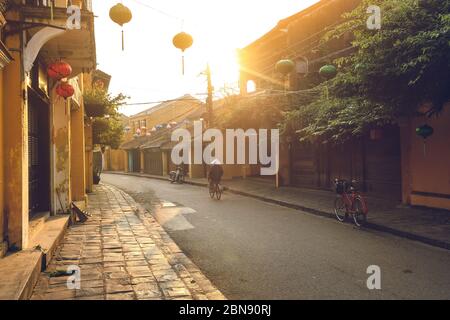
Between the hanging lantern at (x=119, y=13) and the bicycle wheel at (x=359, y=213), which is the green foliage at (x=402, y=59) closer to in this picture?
the bicycle wheel at (x=359, y=213)

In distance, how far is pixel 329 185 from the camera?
57.2ft

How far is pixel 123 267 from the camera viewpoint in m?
6.13

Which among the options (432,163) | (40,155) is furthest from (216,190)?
(40,155)

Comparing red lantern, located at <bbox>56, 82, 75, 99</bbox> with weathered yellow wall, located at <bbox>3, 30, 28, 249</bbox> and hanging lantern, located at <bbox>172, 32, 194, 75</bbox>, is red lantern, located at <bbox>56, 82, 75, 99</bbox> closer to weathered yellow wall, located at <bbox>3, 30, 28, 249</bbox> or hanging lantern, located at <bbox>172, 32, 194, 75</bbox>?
hanging lantern, located at <bbox>172, 32, 194, 75</bbox>

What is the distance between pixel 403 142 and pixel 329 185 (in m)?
5.05

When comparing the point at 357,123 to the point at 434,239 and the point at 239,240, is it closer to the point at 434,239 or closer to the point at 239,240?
the point at 434,239

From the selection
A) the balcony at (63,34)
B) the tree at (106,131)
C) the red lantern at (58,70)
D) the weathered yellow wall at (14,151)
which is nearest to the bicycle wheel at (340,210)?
the balcony at (63,34)

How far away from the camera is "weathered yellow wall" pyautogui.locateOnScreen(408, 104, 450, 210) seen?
11242mm

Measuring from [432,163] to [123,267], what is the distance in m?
9.46

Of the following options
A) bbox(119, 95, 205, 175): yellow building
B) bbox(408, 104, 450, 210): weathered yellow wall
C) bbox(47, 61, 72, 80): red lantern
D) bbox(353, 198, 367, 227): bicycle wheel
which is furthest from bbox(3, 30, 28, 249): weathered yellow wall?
bbox(119, 95, 205, 175): yellow building

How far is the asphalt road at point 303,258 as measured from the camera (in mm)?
5320

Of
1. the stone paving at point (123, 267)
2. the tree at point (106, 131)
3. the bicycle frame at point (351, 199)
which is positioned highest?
the tree at point (106, 131)
